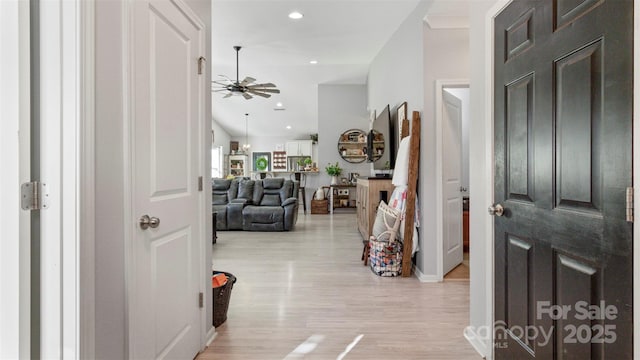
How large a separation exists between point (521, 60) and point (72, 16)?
176 cm

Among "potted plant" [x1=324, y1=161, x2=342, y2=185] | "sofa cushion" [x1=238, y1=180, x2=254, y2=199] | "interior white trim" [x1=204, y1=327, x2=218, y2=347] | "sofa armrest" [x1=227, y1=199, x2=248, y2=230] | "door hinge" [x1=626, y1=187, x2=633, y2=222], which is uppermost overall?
"potted plant" [x1=324, y1=161, x2=342, y2=185]

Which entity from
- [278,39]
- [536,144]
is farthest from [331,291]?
[278,39]

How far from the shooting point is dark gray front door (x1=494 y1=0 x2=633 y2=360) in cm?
107

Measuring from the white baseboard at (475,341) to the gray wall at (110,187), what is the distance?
184 cm

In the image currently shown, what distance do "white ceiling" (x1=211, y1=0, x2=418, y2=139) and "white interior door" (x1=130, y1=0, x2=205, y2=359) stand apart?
223 cm

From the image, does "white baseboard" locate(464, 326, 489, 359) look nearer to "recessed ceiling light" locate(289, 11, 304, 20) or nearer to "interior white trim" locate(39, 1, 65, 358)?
"interior white trim" locate(39, 1, 65, 358)

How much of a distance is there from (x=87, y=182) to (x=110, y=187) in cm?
15

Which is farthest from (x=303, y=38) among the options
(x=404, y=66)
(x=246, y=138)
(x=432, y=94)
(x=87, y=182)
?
(x=246, y=138)

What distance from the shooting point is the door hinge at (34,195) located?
1004mm

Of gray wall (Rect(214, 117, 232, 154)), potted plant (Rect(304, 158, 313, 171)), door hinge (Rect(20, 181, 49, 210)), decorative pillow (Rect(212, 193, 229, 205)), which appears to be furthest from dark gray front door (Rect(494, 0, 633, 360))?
gray wall (Rect(214, 117, 232, 154))

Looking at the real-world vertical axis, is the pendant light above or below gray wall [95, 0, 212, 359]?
above

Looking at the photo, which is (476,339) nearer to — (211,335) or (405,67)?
(211,335)

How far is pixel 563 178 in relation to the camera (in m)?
1.30

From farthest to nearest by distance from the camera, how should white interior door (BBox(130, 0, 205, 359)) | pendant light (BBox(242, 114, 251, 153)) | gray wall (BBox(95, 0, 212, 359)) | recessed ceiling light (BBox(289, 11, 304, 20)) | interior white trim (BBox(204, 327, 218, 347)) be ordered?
1. pendant light (BBox(242, 114, 251, 153))
2. recessed ceiling light (BBox(289, 11, 304, 20))
3. interior white trim (BBox(204, 327, 218, 347))
4. white interior door (BBox(130, 0, 205, 359))
5. gray wall (BBox(95, 0, 212, 359))
